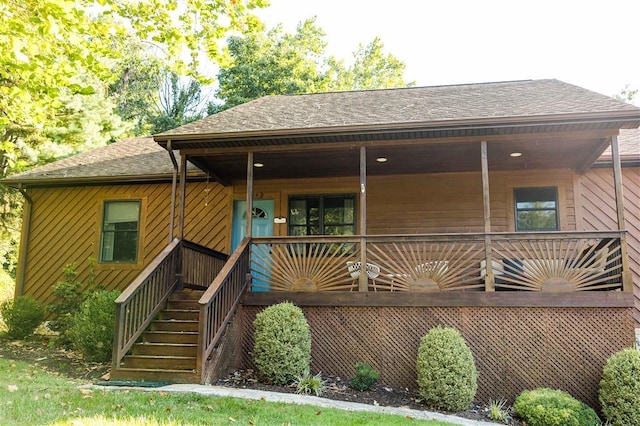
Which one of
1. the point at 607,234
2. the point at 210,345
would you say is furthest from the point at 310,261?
the point at 607,234

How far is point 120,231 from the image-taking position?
1101 centimetres

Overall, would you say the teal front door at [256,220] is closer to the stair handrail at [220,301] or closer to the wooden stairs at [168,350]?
the stair handrail at [220,301]

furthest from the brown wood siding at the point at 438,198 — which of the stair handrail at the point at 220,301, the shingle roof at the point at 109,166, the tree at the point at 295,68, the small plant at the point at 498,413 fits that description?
the tree at the point at 295,68

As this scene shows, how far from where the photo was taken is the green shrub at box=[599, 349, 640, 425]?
229 inches

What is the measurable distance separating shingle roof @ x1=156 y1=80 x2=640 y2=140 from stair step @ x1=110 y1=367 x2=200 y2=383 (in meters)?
3.71

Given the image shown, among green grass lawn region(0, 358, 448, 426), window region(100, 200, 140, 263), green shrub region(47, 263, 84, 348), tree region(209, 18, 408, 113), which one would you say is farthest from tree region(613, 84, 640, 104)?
green shrub region(47, 263, 84, 348)

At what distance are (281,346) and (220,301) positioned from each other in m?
1.07

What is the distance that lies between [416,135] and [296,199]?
3.51 m

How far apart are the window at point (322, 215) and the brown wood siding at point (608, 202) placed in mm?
4378

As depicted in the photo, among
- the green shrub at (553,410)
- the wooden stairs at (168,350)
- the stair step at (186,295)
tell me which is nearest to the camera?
the green shrub at (553,410)

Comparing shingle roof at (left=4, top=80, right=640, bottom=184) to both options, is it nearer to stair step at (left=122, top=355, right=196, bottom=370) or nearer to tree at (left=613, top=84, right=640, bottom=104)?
stair step at (left=122, top=355, right=196, bottom=370)

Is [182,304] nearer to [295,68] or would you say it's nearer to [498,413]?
[498,413]

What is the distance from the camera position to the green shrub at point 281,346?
6609mm

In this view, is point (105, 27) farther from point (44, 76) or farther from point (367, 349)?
point (367, 349)
